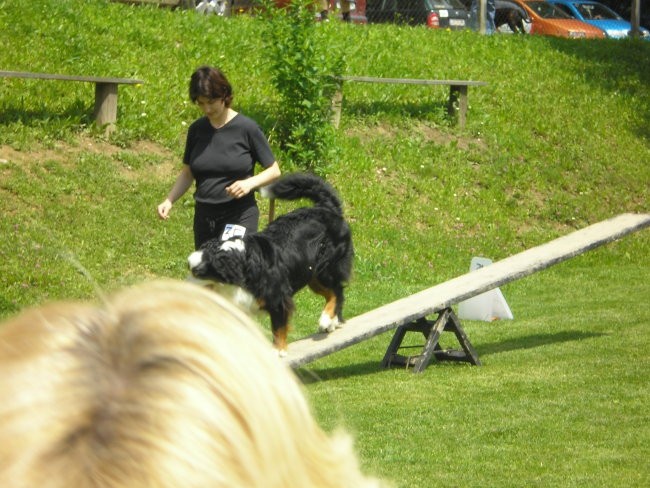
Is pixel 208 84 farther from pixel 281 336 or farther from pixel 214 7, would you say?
pixel 214 7

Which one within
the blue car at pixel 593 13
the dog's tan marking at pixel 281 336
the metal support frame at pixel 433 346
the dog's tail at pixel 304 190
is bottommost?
the blue car at pixel 593 13

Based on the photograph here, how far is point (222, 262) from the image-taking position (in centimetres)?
697

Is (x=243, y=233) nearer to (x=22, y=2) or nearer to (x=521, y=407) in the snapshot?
(x=521, y=407)

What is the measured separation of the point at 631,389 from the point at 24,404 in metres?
6.48

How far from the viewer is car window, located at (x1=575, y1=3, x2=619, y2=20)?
29578 mm

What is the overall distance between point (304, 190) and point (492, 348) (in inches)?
83.4

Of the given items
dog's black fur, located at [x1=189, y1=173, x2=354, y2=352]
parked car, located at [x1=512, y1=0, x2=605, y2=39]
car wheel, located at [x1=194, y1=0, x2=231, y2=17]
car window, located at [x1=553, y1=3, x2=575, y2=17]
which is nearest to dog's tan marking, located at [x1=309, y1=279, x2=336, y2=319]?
dog's black fur, located at [x1=189, y1=173, x2=354, y2=352]

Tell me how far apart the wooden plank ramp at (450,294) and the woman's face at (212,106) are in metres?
1.67

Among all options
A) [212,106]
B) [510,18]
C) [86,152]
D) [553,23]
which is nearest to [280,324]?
[212,106]

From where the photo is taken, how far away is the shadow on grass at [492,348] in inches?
313

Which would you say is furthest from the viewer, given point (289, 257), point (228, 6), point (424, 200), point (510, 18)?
point (510, 18)

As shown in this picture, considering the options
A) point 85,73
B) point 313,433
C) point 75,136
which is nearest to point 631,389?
point 313,433

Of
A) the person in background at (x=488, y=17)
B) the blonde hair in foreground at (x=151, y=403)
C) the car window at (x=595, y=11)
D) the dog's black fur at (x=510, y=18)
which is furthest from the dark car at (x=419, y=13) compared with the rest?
the blonde hair in foreground at (x=151, y=403)

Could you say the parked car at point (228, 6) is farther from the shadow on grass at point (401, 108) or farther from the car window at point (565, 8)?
the car window at point (565, 8)
